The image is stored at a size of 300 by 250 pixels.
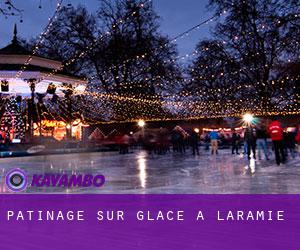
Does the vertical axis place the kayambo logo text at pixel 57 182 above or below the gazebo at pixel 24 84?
below

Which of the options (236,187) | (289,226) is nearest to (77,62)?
(236,187)

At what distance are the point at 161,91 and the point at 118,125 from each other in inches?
245

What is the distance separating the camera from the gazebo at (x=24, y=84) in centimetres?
2805

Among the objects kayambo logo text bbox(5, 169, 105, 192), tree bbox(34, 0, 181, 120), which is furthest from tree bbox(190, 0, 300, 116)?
kayambo logo text bbox(5, 169, 105, 192)

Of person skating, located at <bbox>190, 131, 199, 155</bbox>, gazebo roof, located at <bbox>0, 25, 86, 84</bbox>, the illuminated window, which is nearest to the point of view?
person skating, located at <bbox>190, 131, 199, 155</bbox>

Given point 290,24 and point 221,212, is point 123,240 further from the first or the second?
point 290,24

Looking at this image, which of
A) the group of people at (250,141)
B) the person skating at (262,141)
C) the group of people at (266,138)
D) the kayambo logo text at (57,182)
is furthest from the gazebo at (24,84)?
the kayambo logo text at (57,182)

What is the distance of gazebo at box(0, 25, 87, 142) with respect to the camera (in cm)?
2805

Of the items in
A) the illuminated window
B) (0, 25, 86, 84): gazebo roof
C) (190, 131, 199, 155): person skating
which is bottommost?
(190, 131, 199, 155): person skating

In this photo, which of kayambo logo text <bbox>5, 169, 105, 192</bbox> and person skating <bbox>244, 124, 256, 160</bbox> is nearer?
kayambo logo text <bbox>5, 169, 105, 192</bbox>

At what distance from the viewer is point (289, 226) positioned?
5410 millimetres

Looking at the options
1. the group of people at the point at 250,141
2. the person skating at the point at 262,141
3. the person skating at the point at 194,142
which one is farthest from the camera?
the person skating at the point at 194,142

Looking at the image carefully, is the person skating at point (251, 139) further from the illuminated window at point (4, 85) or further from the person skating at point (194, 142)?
the illuminated window at point (4, 85)

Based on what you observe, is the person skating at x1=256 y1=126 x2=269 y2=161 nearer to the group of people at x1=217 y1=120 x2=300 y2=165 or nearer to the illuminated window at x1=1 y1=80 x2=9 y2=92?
the group of people at x1=217 y1=120 x2=300 y2=165
